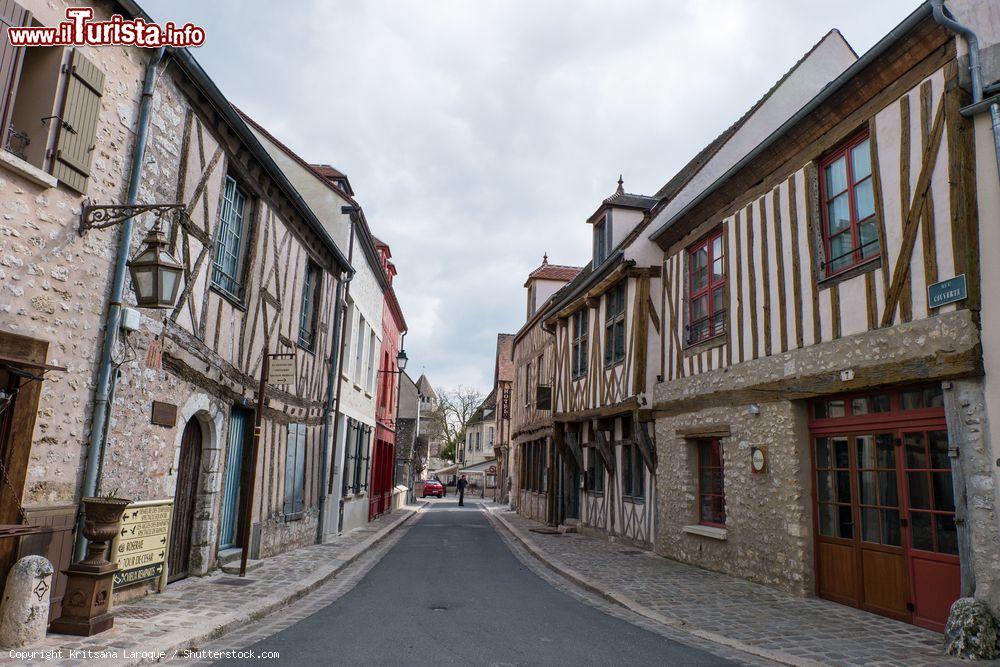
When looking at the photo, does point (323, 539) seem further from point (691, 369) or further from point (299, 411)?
point (691, 369)

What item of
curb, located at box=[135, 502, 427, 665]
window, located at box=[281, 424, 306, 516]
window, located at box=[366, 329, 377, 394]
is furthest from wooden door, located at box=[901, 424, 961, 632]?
window, located at box=[366, 329, 377, 394]

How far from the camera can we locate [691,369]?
404 inches

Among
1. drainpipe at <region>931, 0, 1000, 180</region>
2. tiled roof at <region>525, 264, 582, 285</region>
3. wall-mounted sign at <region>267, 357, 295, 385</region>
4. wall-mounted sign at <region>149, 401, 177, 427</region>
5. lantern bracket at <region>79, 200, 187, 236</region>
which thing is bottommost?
wall-mounted sign at <region>149, 401, 177, 427</region>

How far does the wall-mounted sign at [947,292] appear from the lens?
564 centimetres

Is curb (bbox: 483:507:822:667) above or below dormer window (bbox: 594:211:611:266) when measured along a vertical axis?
below

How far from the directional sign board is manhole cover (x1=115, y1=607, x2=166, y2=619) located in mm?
200

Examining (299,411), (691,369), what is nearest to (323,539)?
(299,411)

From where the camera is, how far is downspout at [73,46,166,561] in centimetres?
524

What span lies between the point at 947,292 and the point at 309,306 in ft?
30.0

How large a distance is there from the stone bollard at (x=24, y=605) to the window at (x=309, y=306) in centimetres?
668

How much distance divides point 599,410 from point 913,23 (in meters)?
8.88

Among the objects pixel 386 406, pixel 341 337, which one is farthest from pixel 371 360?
pixel 341 337

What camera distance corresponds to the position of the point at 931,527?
6070 millimetres

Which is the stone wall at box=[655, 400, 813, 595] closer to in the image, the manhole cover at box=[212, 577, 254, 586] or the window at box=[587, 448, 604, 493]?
the window at box=[587, 448, 604, 493]
